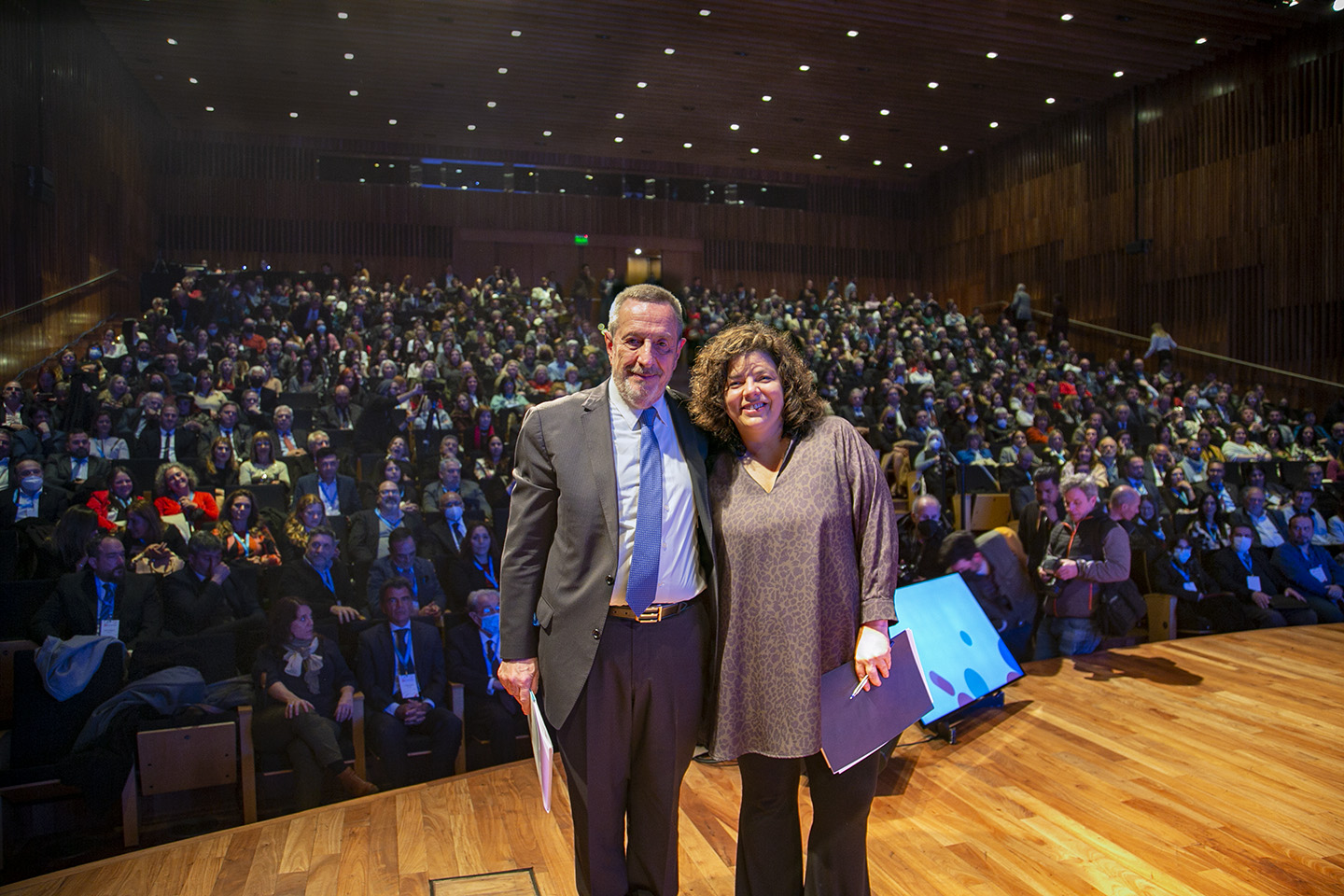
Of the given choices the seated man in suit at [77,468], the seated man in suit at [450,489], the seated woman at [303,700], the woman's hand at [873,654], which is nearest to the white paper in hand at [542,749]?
the woman's hand at [873,654]

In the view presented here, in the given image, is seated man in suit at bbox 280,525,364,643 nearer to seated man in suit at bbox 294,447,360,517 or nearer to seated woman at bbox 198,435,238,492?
seated man in suit at bbox 294,447,360,517

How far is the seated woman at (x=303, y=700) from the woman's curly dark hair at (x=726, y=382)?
1.94m

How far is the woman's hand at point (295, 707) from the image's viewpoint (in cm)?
271

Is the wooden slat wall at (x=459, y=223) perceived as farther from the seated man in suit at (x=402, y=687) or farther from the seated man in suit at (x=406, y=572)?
the seated man in suit at (x=402, y=687)

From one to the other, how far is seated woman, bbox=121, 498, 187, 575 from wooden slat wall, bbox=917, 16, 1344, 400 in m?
10.3

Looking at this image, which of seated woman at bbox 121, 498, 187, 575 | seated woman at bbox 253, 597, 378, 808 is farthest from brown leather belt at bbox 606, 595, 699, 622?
seated woman at bbox 121, 498, 187, 575

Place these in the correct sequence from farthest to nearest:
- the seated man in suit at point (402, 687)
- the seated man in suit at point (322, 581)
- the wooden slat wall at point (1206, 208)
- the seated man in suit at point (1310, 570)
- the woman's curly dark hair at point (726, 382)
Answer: the wooden slat wall at point (1206, 208) < the seated man in suit at point (1310, 570) < the seated man in suit at point (322, 581) < the seated man in suit at point (402, 687) < the woman's curly dark hair at point (726, 382)

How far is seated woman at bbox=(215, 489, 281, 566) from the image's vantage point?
3.56 m

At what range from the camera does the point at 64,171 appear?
806cm

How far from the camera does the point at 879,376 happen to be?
791 centimetres

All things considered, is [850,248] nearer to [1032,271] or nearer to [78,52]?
[1032,271]

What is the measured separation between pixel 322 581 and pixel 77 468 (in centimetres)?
208

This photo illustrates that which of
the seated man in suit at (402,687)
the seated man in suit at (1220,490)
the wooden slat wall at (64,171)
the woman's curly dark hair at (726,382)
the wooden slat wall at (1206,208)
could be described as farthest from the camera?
the wooden slat wall at (1206,208)

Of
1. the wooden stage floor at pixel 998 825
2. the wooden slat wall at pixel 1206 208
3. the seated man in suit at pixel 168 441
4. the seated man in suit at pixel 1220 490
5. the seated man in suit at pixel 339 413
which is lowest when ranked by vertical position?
the wooden stage floor at pixel 998 825
